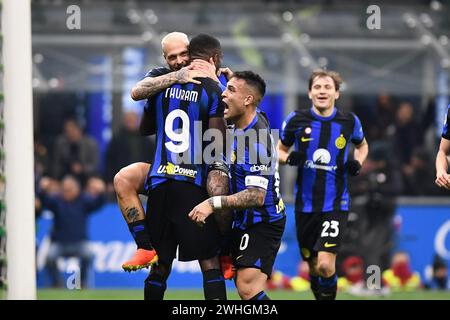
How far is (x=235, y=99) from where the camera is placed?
8.52m

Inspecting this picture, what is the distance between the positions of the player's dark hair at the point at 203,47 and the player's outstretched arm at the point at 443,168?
1.99 metres

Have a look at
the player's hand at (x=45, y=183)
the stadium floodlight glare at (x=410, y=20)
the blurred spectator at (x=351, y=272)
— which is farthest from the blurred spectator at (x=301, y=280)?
the stadium floodlight glare at (x=410, y=20)

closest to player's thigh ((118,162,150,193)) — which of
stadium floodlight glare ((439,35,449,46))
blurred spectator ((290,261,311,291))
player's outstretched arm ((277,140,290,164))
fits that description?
player's outstretched arm ((277,140,290,164))

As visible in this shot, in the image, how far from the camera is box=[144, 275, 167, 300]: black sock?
8.72 metres

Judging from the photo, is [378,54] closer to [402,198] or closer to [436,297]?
[402,198]

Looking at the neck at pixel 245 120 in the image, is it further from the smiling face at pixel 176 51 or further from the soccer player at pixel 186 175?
the smiling face at pixel 176 51

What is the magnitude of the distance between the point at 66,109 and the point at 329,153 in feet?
24.3

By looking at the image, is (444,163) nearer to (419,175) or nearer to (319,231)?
(319,231)

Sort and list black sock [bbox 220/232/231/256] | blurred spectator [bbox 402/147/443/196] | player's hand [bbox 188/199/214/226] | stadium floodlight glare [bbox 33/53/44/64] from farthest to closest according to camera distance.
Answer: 1. stadium floodlight glare [bbox 33/53/44/64]
2. blurred spectator [bbox 402/147/443/196]
3. black sock [bbox 220/232/231/256]
4. player's hand [bbox 188/199/214/226]

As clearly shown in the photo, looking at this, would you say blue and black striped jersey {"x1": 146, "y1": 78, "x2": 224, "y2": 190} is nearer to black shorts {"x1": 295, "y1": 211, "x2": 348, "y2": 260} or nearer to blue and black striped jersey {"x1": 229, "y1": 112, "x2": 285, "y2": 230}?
blue and black striped jersey {"x1": 229, "y1": 112, "x2": 285, "y2": 230}

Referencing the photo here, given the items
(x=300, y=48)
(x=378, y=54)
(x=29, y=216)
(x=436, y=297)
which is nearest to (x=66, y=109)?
(x=300, y=48)

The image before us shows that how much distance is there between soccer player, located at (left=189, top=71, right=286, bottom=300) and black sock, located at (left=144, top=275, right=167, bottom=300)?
0.56 metres

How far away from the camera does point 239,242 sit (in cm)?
877

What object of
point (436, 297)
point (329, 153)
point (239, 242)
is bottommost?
point (436, 297)
